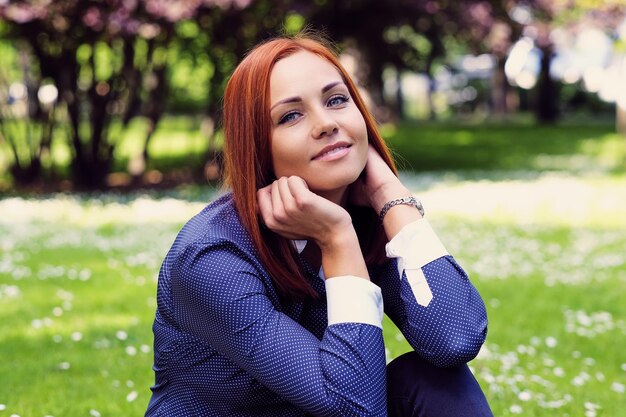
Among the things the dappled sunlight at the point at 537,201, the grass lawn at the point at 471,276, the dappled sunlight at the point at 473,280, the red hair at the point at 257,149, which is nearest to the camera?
the red hair at the point at 257,149

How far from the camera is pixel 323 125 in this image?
104 inches

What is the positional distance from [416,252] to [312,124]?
52 centimetres

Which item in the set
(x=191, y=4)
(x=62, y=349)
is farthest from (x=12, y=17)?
(x=62, y=349)

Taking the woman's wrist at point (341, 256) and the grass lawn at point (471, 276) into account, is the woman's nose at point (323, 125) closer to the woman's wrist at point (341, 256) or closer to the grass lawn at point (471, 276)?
the woman's wrist at point (341, 256)

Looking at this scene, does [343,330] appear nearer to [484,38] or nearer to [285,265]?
[285,265]

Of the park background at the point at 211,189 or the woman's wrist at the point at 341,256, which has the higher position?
the woman's wrist at the point at 341,256

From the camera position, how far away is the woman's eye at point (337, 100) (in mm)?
2777

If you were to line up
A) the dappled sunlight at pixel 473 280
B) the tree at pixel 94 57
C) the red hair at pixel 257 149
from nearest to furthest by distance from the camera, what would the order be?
the red hair at pixel 257 149, the dappled sunlight at pixel 473 280, the tree at pixel 94 57

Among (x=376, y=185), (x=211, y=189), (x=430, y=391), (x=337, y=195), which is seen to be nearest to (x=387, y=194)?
(x=376, y=185)

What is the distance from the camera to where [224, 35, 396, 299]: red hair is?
2574 mm

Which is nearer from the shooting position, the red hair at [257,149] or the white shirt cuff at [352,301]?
the white shirt cuff at [352,301]

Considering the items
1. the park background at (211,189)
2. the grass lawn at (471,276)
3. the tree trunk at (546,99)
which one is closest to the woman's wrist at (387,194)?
the park background at (211,189)

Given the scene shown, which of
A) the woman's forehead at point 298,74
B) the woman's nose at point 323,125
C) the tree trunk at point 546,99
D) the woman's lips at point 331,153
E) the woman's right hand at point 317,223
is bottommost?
the tree trunk at point 546,99

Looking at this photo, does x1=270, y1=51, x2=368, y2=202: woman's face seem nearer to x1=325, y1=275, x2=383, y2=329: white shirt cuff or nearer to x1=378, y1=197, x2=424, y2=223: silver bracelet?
x1=378, y1=197, x2=424, y2=223: silver bracelet
